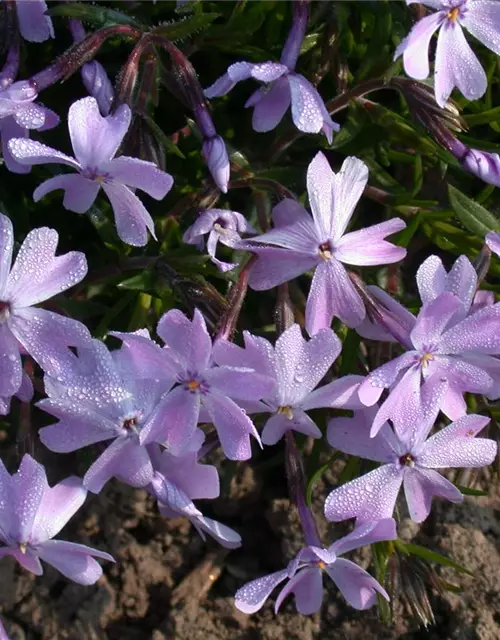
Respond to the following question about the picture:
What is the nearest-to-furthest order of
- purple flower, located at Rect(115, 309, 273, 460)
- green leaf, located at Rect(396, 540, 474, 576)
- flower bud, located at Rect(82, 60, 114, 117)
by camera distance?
purple flower, located at Rect(115, 309, 273, 460) → flower bud, located at Rect(82, 60, 114, 117) → green leaf, located at Rect(396, 540, 474, 576)

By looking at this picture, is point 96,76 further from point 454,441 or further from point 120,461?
point 454,441

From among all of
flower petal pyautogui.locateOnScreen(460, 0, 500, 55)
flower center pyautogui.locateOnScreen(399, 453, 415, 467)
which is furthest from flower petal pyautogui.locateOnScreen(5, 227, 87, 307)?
flower petal pyautogui.locateOnScreen(460, 0, 500, 55)

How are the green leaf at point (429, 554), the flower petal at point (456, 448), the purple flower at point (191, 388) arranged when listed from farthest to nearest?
the green leaf at point (429, 554), the flower petal at point (456, 448), the purple flower at point (191, 388)

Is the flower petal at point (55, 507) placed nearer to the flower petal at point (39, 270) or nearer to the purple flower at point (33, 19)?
the flower petal at point (39, 270)

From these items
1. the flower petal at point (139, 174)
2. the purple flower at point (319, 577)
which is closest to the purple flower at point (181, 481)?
the purple flower at point (319, 577)

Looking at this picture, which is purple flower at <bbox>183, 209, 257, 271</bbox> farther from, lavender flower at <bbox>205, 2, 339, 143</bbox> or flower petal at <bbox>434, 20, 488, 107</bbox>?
flower petal at <bbox>434, 20, 488, 107</bbox>

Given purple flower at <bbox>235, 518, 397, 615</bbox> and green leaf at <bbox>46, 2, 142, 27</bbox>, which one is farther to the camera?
green leaf at <bbox>46, 2, 142, 27</bbox>

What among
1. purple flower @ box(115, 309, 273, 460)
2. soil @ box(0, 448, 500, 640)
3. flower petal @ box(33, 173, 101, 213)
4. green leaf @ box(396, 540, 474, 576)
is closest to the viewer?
purple flower @ box(115, 309, 273, 460)
